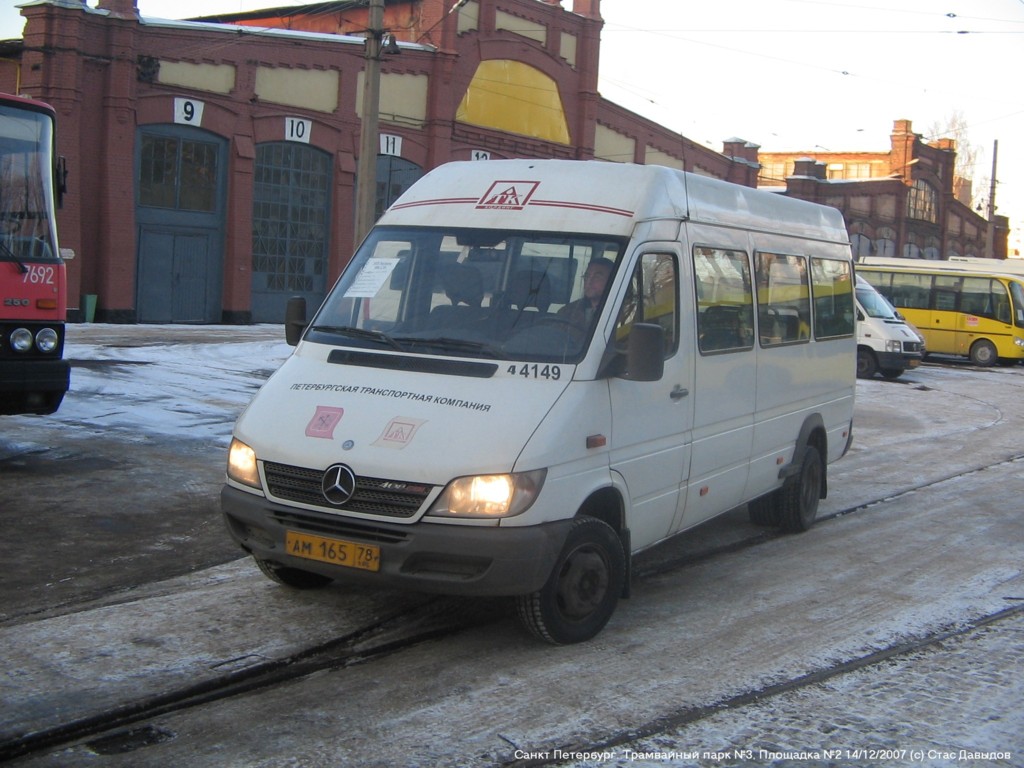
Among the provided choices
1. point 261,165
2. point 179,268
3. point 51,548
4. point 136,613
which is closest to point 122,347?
point 179,268

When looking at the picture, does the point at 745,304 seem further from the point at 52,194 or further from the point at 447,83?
the point at 447,83

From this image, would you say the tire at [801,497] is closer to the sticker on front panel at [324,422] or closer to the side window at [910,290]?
the sticker on front panel at [324,422]

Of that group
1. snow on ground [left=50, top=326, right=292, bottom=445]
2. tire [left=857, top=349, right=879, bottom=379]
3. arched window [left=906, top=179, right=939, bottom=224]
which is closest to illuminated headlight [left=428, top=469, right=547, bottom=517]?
snow on ground [left=50, top=326, right=292, bottom=445]

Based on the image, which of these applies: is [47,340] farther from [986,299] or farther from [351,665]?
[986,299]

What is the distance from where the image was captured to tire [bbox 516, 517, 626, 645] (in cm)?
561

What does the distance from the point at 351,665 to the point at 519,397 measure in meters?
1.51

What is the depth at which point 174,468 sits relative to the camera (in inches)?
406

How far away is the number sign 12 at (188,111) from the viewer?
90.5 feet

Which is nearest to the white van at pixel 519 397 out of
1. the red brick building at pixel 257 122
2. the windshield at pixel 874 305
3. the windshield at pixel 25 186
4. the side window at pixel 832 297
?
the side window at pixel 832 297

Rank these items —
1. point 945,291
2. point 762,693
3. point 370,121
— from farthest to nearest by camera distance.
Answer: point 945,291
point 370,121
point 762,693

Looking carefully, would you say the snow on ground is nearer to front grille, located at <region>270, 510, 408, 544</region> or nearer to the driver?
front grille, located at <region>270, 510, 408, 544</region>

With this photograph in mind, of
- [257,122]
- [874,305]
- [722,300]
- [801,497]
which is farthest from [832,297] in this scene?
[257,122]

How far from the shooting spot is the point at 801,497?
8805 mm

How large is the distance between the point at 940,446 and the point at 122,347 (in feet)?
46.2
